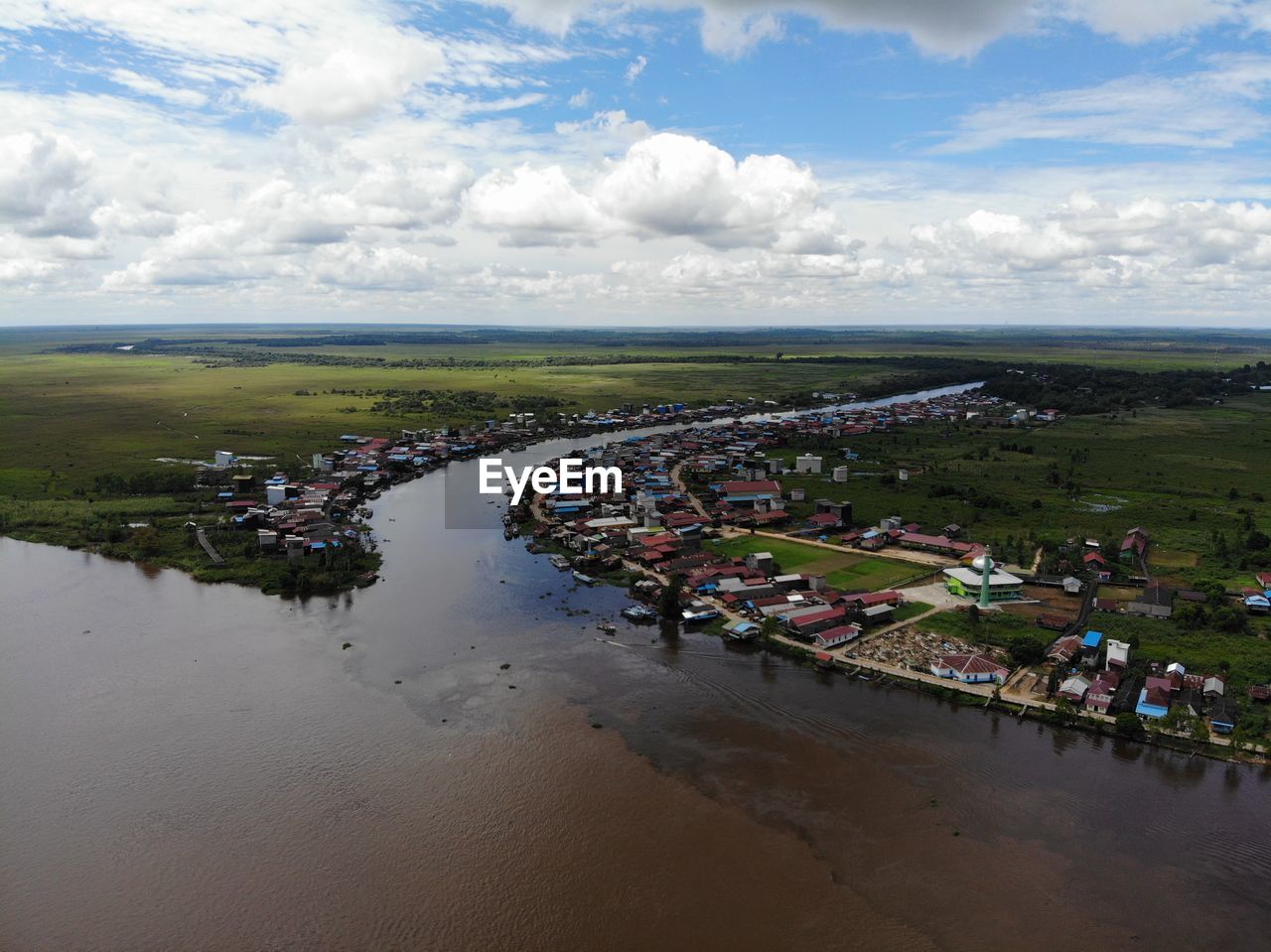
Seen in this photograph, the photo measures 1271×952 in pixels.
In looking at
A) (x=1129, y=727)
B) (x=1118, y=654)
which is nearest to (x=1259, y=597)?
(x=1118, y=654)

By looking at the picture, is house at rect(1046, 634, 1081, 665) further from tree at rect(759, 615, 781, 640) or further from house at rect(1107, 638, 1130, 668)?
tree at rect(759, 615, 781, 640)

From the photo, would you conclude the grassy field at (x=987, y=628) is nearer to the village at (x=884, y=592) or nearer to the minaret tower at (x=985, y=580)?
the village at (x=884, y=592)

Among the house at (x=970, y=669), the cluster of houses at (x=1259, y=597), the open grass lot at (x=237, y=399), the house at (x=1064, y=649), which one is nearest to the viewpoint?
the house at (x=970, y=669)

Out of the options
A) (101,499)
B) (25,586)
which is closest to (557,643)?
(25,586)

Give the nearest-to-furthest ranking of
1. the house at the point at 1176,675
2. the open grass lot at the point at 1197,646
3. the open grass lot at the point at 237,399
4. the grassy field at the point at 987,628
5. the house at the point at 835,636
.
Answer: the house at the point at 1176,675, the open grass lot at the point at 1197,646, the grassy field at the point at 987,628, the house at the point at 835,636, the open grass lot at the point at 237,399

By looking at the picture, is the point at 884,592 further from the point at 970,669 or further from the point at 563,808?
the point at 563,808

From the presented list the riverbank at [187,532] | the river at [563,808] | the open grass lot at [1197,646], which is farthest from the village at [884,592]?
the riverbank at [187,532]

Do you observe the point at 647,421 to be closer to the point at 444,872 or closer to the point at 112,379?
the point at 444,872
